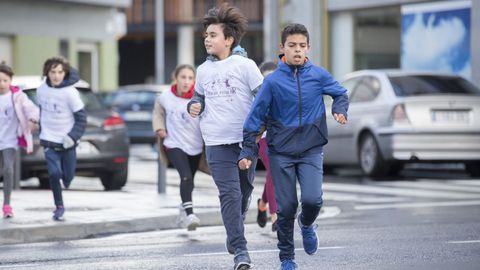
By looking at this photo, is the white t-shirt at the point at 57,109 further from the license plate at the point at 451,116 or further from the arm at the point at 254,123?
the license plate at the point at 451,116

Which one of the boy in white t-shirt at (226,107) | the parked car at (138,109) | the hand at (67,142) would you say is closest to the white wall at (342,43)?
the parked car at (138,109)

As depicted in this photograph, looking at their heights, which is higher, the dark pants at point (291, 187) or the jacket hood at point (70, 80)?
the jacket hood at point (70, 80)

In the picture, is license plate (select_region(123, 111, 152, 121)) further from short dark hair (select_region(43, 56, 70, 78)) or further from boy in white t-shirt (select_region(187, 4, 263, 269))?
boy in white t-shirt (select_region(187, 4, 263, 269))

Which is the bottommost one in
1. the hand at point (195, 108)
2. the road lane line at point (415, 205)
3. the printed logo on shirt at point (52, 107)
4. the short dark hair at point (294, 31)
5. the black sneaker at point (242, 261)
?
the road lane line at point (415, 205)

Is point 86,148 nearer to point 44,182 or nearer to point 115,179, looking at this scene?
point 115,179

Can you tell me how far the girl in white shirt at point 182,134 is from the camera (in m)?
11.6

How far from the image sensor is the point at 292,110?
8.38 meters

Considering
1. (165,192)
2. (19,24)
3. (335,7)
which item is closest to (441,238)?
(165,192)

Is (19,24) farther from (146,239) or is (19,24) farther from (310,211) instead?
(310,211)

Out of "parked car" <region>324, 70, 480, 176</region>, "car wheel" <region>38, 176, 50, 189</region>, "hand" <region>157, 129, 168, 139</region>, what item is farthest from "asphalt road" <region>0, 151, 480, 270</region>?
"car wheel" <region>38, 176, 50, 189</region>

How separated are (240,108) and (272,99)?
543 mm

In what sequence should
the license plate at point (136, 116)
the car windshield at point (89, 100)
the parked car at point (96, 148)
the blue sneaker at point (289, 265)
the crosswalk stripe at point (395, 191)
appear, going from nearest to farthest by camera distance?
the blue sneaker at point (289, 265)
the crosswalk stripe at point (395, 191)
the parked car at point (96, 148)
the car windshield at point (89, 100)
the license plate at point (136, 116)

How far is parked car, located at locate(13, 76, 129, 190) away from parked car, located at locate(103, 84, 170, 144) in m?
11.9

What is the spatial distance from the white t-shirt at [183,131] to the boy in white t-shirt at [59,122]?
1.14m
